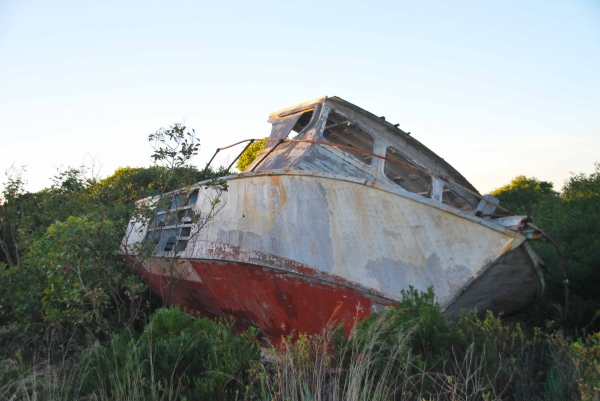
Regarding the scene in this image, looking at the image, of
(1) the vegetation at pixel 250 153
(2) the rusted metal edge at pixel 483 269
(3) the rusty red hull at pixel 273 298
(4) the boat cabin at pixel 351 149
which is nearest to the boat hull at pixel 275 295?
(3) the rusty red hull at pixel 273 298

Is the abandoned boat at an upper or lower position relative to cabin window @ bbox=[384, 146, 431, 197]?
lower

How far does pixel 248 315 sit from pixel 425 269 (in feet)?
9.19

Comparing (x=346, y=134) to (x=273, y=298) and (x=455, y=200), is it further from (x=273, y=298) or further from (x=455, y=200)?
(x=273, y=298)

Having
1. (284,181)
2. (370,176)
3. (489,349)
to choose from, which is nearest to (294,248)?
(284,181)

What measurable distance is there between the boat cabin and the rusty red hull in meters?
1.35

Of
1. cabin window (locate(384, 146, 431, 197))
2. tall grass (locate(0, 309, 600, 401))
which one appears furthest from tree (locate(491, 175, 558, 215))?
tall grass (locate(0, 309, 600, 401))

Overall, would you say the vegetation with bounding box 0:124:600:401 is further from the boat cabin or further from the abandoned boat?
the boat cabin

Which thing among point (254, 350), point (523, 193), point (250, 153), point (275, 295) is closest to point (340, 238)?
point (275, 295)

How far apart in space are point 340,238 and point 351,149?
1.05 m

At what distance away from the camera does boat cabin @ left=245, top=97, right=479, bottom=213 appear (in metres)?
6.45

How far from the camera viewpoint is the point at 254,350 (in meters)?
4.31

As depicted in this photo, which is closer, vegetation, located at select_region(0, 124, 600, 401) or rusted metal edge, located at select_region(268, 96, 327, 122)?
vegetation, located at select_region(0, 124, 600, 401)

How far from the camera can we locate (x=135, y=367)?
164 inches

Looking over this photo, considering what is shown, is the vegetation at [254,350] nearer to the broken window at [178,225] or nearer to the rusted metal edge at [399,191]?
the broken window at [178,225]
